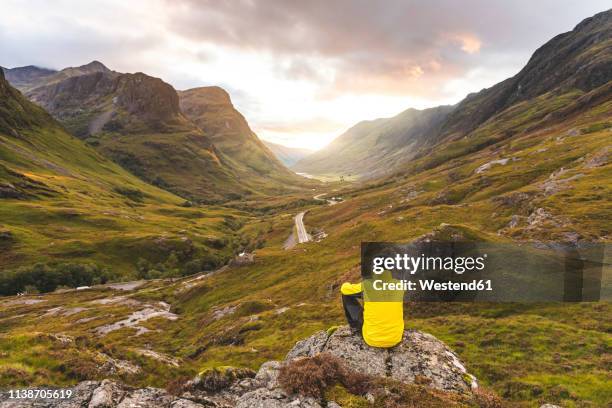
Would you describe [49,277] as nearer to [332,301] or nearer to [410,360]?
[332,301]

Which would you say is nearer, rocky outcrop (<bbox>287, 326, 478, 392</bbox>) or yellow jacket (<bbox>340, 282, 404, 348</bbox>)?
rocky outcrop (<bbox>287, 326, 478, 392</bbox>)

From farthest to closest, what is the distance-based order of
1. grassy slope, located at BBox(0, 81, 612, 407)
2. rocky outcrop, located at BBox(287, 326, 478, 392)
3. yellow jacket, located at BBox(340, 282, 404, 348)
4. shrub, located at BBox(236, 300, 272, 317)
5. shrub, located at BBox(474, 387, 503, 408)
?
1. shrub, located at BBox(236, 300, 272, 317)
2. grassy slope, located at BBox(0, 81, 612, 407)
3. yellow jacket, located at BBox(340, 282, 404, 348)
4. rocky outcrop, located at BBox(287, 326, 478, 392)
5. shrub, located at BBox(474, 387, 503, 408)

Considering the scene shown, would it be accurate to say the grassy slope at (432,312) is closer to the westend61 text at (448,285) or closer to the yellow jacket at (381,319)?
the westend61 text at (448,285)

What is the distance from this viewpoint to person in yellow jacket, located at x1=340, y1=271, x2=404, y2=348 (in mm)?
16266

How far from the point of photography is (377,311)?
54.7 feet

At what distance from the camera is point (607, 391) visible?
1619cm

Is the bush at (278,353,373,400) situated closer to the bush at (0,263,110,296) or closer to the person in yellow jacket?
the person in yellow jacket

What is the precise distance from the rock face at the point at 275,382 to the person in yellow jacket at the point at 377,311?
2.47 feet

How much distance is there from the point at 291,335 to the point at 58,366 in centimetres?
2580

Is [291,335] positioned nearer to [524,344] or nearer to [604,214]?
[524,344]

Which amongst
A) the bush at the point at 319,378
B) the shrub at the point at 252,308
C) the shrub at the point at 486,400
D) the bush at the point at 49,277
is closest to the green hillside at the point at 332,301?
the shrub at the point at 252,308

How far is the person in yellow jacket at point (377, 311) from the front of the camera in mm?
16266

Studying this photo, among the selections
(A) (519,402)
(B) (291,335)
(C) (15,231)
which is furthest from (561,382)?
(C) (15,231)

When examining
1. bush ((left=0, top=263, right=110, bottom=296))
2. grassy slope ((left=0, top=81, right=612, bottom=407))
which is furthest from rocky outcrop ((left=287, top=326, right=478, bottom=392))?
bush ((left=0, top=263, right=110, bottom=296))
